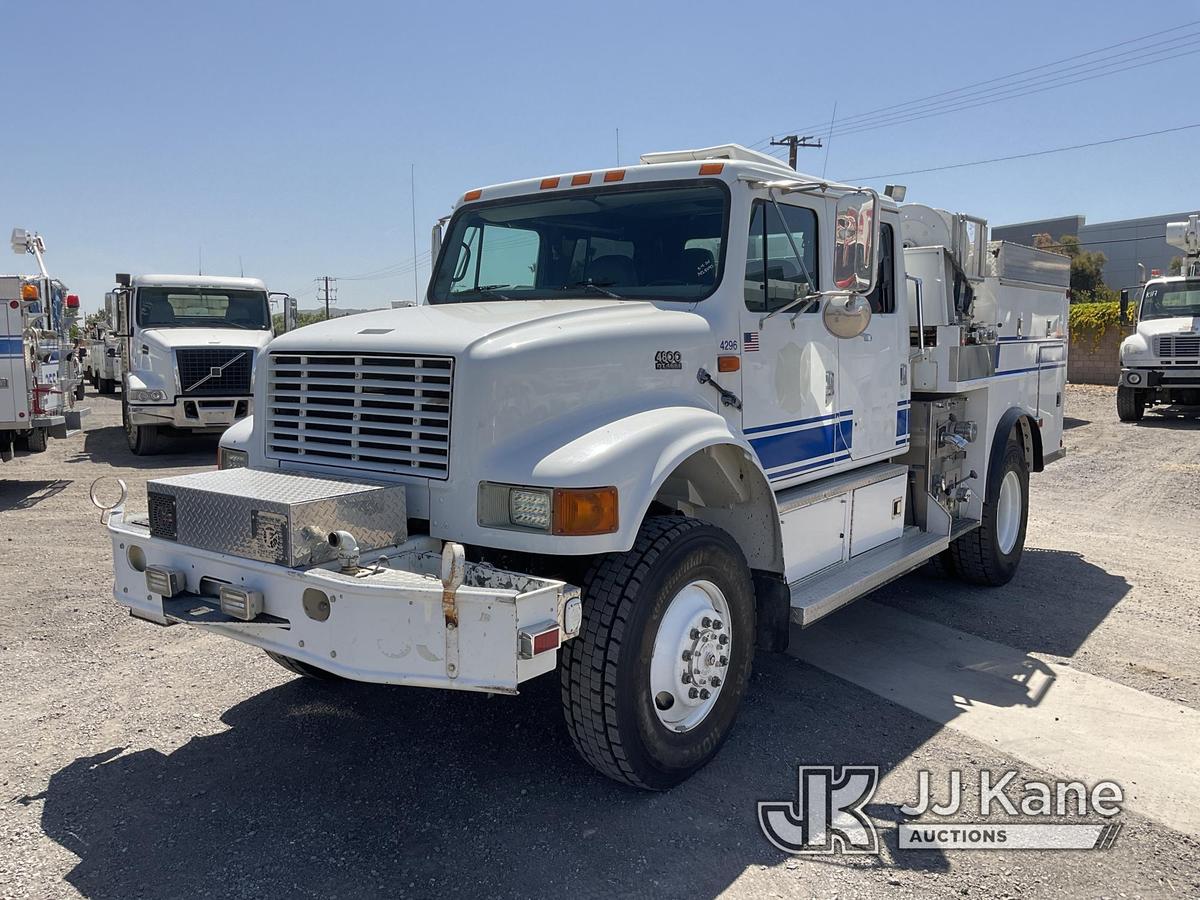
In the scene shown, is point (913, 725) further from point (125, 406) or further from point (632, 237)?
point (125, 406)

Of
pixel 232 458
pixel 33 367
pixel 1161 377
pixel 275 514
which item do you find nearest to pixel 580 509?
pixel 275 514

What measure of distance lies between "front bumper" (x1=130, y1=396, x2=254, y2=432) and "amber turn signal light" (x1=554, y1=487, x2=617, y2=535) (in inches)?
426

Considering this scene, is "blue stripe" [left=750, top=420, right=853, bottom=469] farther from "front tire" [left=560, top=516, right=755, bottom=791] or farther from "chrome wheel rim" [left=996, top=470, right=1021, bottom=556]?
"chrome wheel rim" [left=996, top=470, right=1021, bottom=556]

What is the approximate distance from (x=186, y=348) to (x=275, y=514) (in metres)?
10.9

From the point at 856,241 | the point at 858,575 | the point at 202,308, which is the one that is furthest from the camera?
the point at 202,308

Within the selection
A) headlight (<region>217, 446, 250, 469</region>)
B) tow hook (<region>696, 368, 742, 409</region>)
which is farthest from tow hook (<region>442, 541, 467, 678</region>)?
headlight (<region>217, 446, 250, 469</region>)

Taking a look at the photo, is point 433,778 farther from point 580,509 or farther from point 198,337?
point 198,337

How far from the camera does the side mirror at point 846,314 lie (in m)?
4.43

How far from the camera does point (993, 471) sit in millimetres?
6688

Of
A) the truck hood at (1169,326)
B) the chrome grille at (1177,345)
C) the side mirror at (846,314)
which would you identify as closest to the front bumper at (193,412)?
the side mirror at (846,314)

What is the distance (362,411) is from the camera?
3.75m

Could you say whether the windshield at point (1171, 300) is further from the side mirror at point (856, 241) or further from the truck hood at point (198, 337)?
the side mirror at point (856, 241)

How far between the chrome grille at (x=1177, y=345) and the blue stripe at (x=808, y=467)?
15.7 metres

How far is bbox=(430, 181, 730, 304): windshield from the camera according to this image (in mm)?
4359
